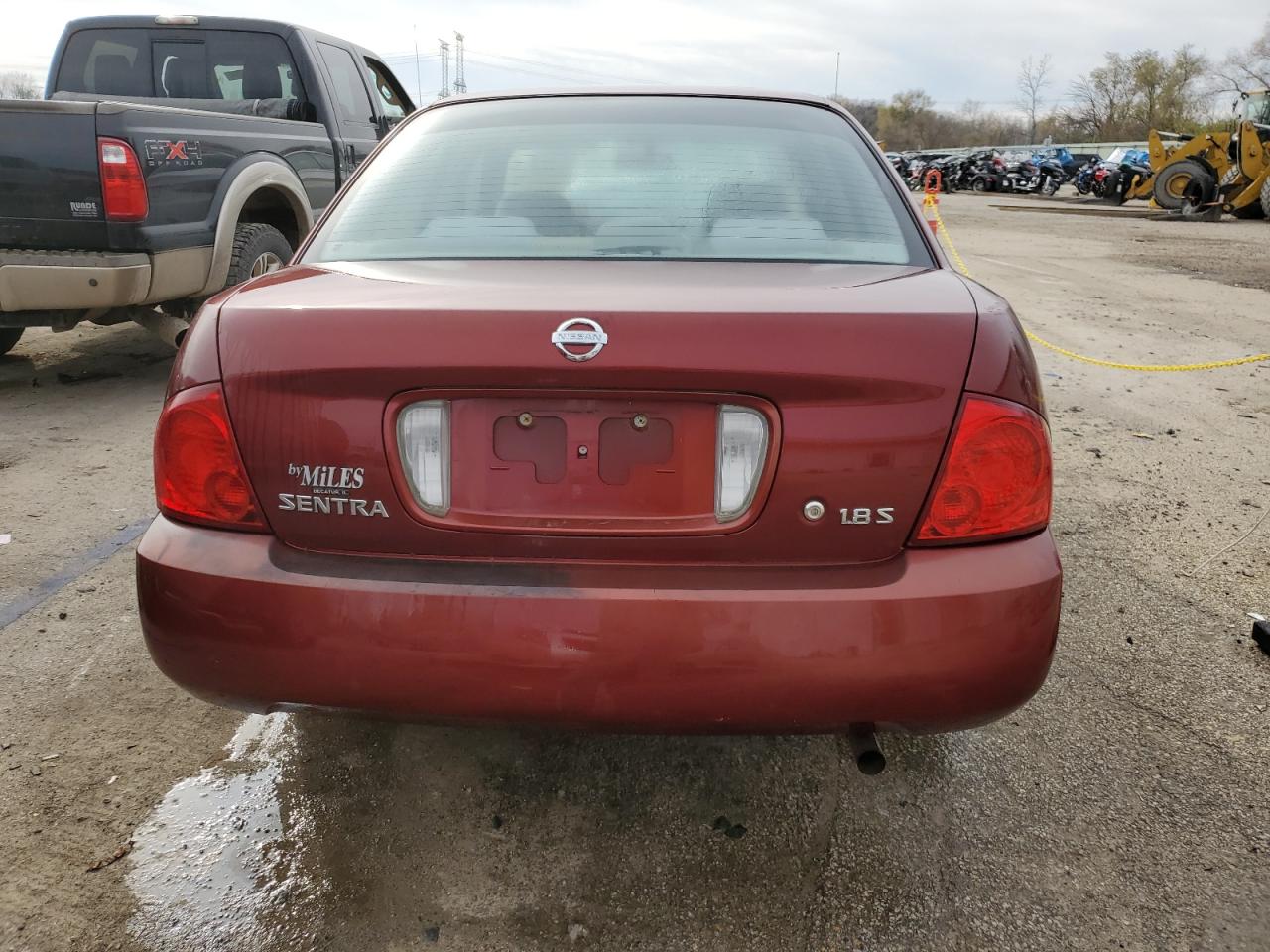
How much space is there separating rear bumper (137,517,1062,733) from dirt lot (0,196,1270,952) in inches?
17.8

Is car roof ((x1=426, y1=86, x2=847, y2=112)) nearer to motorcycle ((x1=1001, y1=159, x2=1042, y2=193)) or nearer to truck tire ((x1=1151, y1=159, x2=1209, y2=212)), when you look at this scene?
truck tire ((x1=1151, y1=159, x2=1209, y2=212))

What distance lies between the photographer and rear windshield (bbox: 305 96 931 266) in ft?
7.23

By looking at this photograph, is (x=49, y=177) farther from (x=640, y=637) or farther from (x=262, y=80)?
(x=640, y=637)

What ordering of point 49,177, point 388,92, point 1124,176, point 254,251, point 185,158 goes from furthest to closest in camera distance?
point 1124,176, point 388,92, point 254,251, point 185,158, point 49,177

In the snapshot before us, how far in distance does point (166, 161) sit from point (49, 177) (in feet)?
1.78

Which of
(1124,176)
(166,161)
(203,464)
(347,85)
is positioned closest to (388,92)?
(347,85)

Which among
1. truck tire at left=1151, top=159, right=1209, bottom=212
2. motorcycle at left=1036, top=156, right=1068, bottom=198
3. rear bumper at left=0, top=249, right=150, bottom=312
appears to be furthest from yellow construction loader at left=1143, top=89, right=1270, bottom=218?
rear bumper at left=0, top=249, right=150, bottom=312

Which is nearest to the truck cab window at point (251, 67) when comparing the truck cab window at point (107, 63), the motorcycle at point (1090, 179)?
the truck cab window at point (107, 63)

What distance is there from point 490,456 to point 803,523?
1.84 ft

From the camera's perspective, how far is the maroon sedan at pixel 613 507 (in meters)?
1.66

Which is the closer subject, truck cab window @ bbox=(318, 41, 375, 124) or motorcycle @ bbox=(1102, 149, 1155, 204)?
truck cab window @ bbox=(318, 41, 375, 124)

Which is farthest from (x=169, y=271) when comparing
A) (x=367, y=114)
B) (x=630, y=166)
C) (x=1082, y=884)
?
(x=1082, y=884)

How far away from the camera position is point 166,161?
198 inches

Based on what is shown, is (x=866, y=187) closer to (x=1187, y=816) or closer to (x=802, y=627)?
(x=802, y=627)
